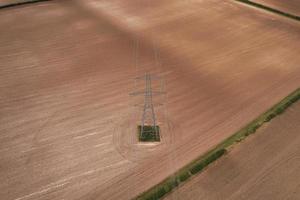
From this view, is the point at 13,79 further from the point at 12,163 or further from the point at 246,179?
the point at 246,179

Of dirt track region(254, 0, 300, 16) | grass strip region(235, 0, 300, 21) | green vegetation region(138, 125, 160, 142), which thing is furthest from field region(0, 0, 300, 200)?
dirt track region(254, 0, 300, 16)

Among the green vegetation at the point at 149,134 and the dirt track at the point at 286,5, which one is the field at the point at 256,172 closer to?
the green vegetation at the point at 149,134

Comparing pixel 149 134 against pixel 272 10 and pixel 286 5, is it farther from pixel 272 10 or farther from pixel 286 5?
pixel 286 5

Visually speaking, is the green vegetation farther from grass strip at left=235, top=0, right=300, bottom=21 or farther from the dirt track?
the dirt track

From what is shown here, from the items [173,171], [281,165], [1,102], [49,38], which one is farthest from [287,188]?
[49,38]

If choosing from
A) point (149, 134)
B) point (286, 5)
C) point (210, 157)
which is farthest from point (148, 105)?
point (286, 5)
